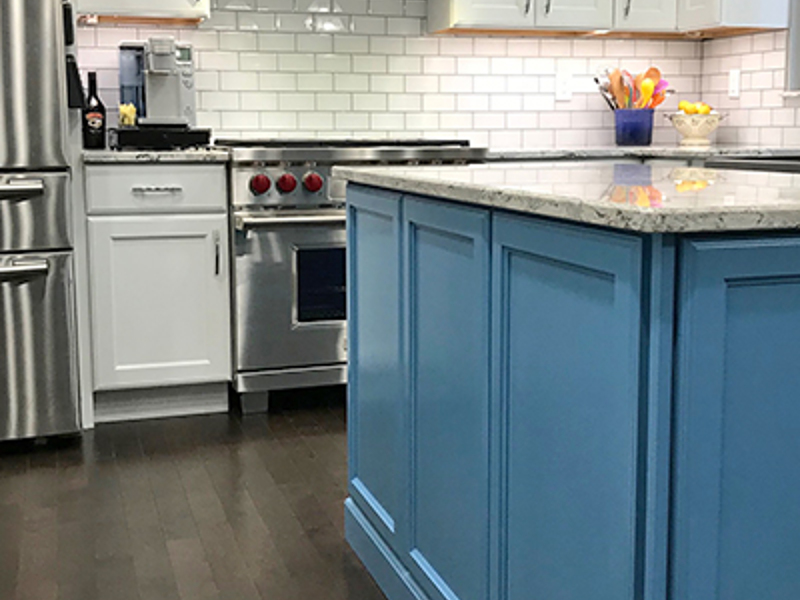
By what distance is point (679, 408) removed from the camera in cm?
133

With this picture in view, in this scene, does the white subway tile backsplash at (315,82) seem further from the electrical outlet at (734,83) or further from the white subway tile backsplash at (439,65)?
the electrical outlet at (734,83)

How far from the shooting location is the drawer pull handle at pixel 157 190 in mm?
3703

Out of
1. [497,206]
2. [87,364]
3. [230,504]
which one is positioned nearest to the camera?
[497,206]

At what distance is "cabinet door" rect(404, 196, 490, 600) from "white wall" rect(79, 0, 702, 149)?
8.32ft

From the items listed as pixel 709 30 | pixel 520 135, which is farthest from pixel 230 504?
pixel 709 30

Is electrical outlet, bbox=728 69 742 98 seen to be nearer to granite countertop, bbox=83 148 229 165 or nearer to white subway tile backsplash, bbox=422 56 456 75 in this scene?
white subway tile backsplash, bbox=422 56 456 75

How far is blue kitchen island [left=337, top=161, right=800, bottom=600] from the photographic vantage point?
1.33 meters

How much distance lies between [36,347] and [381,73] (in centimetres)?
200

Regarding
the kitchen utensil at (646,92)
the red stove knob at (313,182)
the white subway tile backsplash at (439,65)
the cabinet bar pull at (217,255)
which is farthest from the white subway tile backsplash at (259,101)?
the kitchen utensil at (646,92)

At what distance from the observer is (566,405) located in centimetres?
155

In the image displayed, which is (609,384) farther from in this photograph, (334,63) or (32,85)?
(334,63)

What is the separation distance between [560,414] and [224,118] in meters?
3.23

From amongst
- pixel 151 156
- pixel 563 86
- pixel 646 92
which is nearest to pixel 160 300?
pixel 151 156

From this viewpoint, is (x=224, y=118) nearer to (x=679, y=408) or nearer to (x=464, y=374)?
(x=464, y=374)
